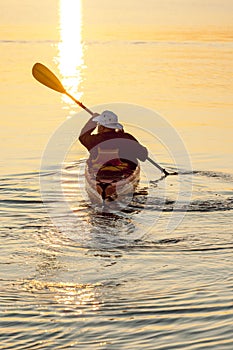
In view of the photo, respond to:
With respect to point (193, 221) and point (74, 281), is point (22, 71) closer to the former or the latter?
point (193, 221)

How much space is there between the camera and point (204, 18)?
44.3 meters

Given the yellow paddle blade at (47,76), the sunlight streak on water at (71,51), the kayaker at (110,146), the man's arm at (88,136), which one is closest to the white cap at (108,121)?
the kayaker at (110,146)

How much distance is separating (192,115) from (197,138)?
7.60 feet

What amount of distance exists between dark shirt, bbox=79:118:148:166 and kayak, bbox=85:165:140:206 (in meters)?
0.33

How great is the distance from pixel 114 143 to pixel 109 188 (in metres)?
0.78

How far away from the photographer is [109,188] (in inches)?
512

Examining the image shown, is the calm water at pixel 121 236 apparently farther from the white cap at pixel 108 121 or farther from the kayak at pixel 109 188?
the white cap at pixel 108 121

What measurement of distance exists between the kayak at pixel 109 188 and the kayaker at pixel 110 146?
0.43 feet

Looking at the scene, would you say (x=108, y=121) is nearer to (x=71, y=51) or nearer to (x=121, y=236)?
(x=121, y=236)

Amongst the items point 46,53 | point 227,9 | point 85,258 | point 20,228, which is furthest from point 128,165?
point 227,9

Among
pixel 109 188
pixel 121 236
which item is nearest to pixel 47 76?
pixel 109 188

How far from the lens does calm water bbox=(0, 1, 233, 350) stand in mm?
8516

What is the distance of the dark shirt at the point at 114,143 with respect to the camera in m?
13.4

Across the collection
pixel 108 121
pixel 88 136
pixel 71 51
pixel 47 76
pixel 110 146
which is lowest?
pixel 110 146
